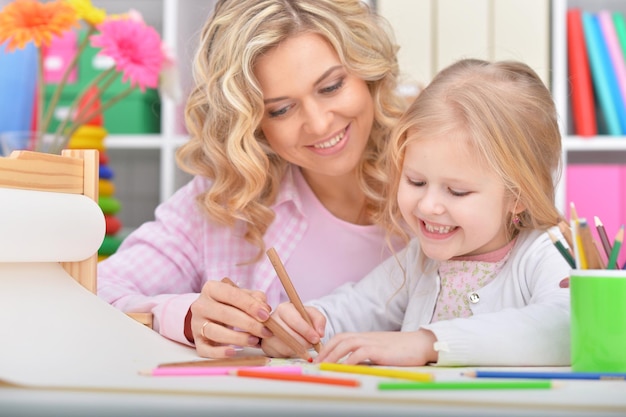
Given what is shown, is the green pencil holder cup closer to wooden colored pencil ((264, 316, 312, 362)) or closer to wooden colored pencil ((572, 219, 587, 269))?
wooden colored pencil ((572, 219, 587, 269))

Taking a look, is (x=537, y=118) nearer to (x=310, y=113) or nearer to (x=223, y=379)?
(x=310, y=113)

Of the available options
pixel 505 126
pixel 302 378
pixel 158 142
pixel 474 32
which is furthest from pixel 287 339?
pixel 158 142

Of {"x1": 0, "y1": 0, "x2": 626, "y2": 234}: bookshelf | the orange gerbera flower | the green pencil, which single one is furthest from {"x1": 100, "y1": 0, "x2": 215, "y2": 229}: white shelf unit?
the green pencil

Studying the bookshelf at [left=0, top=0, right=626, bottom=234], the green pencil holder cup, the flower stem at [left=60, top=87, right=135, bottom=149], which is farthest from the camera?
the bookshelf at [left=0, top=0, right=626, bottom=234]

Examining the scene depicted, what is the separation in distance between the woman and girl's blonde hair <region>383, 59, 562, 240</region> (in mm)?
188

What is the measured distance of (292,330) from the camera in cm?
96

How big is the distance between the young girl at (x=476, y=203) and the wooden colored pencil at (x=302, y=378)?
24cm

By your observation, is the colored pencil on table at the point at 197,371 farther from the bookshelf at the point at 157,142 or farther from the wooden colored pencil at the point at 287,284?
the bookshelf at the point at 157,142

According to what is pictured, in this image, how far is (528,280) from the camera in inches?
40.9

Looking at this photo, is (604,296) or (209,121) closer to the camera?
(604,296)

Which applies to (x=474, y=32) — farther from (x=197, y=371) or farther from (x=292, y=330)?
(x=197, y=371)

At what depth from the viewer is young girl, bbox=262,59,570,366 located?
101 centimetres

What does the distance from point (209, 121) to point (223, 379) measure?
0.73m

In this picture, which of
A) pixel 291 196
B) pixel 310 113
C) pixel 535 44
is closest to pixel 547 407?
pixel 310 113
